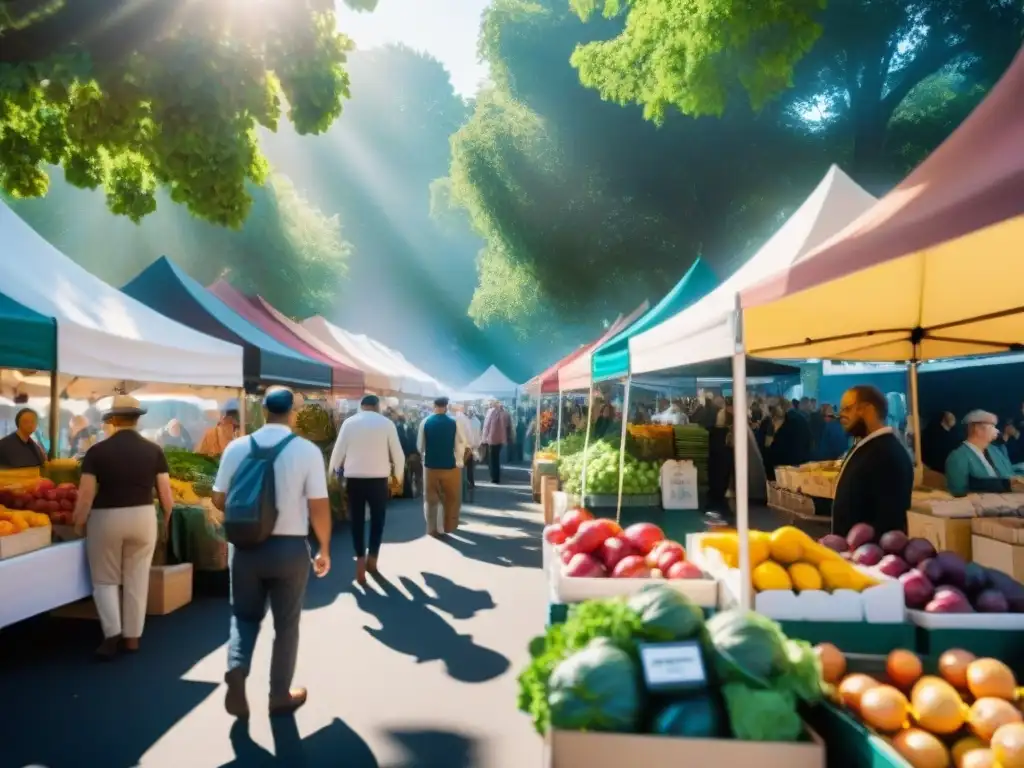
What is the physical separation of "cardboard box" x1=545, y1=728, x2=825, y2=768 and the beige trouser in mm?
4409

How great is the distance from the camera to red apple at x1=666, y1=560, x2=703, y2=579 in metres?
3.89

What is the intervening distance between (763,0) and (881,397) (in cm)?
611

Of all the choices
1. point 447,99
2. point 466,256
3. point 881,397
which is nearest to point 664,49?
point 881,397

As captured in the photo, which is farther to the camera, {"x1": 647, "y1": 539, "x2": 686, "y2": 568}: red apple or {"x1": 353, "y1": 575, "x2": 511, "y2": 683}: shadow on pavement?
{"x1": 353, "y1": 575, "x2": 511, "y2": 683}: shadow on pavement

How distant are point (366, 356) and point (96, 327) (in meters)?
15.0

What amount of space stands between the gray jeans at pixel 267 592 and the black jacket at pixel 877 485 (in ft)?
10.5

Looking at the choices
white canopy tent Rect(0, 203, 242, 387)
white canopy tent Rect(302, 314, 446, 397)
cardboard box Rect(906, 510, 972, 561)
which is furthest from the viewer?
white canopy tent Rect(302, 314, 446, 397)

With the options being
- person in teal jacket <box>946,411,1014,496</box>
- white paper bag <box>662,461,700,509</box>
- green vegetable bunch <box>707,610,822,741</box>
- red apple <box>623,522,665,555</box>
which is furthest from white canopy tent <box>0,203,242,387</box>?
person in teal jacket <box>946,411,1014,496</box>

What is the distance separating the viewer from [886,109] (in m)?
19.1

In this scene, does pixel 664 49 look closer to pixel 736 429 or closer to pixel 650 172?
pixel 736 429

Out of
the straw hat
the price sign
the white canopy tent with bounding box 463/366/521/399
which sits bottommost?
the price sign

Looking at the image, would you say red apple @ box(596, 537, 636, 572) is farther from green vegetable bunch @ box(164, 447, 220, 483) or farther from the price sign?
green vegetable bunch @ box(164, 447, 220, 483)

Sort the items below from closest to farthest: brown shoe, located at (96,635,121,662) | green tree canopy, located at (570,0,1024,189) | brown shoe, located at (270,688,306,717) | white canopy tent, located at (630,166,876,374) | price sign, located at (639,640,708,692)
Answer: price sign, located at (639,640,708,692) → white canopy tent, located at (630,166,876,374) → brown shoe, located at (270,688,306,717) → brown shoe, located at (96,635,121,662) → green tree canopy, located at (570,0,1024,189)

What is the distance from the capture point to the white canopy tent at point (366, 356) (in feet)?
63.5
